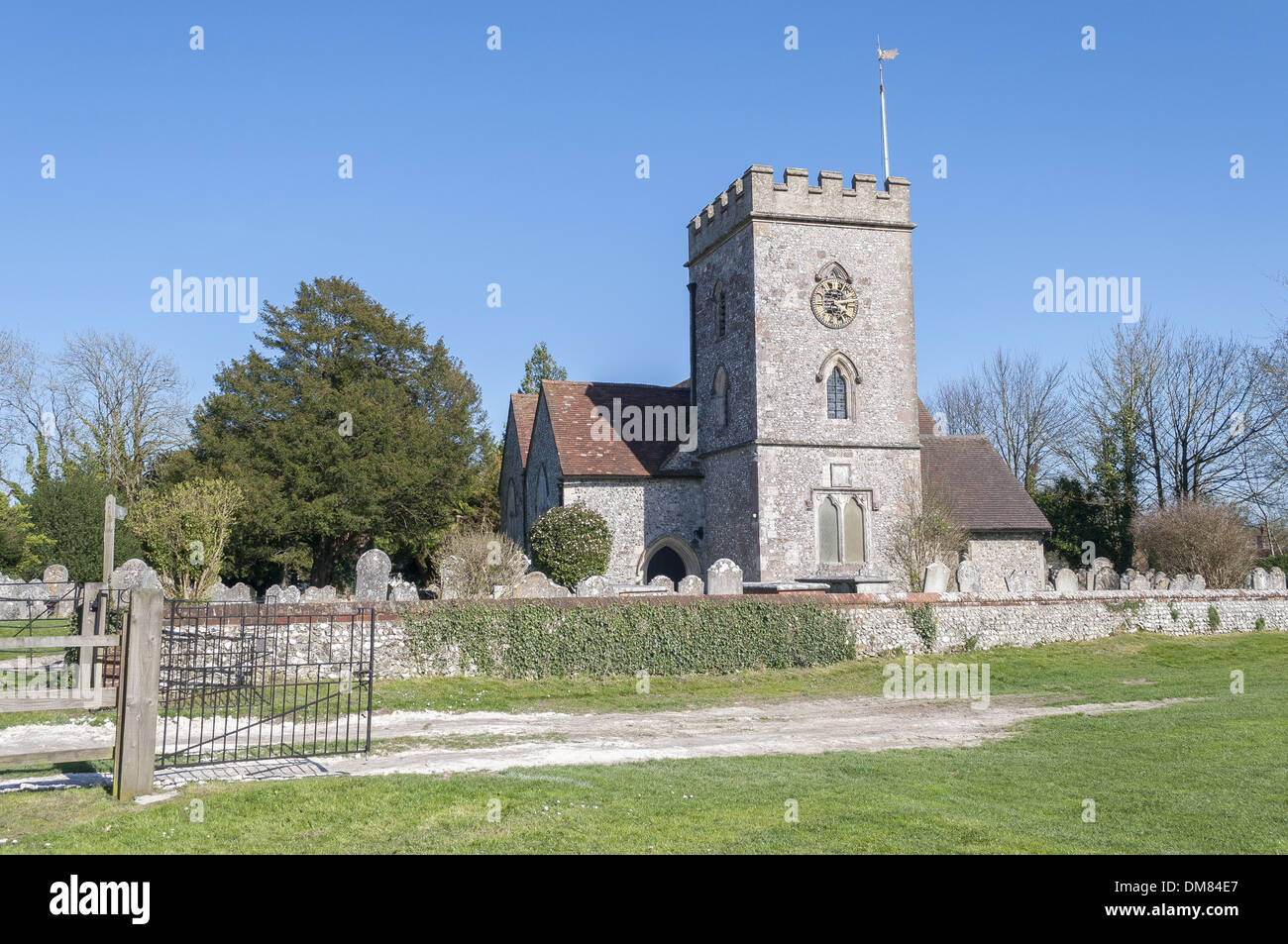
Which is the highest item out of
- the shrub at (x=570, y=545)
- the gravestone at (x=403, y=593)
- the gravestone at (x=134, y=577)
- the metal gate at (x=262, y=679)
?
Result: the shrub at (x=570, y=545)

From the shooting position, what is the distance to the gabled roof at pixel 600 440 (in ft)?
94.1

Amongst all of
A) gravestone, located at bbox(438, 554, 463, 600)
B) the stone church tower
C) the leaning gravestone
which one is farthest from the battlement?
the leaning gravestone

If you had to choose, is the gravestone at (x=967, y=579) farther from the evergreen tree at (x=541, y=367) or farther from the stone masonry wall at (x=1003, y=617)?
the evergreen tree at (x=541, y=367)

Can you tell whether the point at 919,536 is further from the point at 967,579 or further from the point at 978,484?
the point at 978,484

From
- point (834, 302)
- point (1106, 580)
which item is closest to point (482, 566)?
point (834, 302)

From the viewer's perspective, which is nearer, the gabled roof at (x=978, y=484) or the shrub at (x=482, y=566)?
the shrub at (x=482, y=566)

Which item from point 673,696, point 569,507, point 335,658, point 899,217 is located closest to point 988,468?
point 899,217

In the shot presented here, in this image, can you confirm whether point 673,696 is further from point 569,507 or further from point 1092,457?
point 1092,457

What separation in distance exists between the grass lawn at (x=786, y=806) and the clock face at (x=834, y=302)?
51.9 ft

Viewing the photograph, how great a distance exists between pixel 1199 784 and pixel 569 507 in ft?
64.3

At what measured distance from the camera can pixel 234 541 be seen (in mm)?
34000

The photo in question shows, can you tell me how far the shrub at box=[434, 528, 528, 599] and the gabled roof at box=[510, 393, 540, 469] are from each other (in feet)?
38.4

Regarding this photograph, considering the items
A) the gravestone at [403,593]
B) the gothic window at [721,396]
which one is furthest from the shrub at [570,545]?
the gravestone at [403,593]

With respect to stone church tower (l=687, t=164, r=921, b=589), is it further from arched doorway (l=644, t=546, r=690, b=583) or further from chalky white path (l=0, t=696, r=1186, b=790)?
chalky white path (l=0, t=696, r=1186, b=790)
